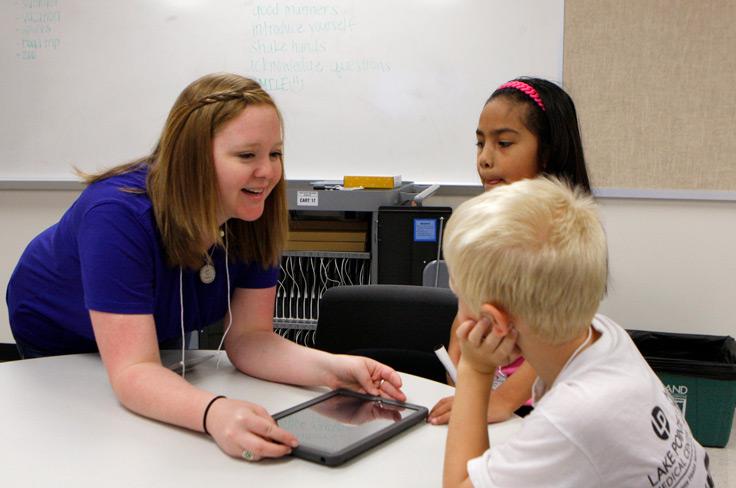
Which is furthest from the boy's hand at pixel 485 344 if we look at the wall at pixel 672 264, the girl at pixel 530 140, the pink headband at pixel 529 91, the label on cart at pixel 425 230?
the wall at pixel 672 264

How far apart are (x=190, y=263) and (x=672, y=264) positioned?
226cm

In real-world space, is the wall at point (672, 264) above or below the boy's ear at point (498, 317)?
below

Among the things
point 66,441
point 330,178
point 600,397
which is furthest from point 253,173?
point 330,178

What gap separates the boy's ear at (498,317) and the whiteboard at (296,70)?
2.16m

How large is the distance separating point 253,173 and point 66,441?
513 millimetres

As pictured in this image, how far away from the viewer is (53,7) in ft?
10.1

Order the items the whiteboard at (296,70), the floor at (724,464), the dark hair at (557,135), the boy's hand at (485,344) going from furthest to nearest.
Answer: the whiteboard at (296,70)
the floor at (724,464)
the dark hair at (557,135)
the boy's hand at (485,344)

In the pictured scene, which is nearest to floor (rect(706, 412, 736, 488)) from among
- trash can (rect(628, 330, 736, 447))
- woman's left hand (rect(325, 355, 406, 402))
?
trash can (rect(628, 330, 736, 447))

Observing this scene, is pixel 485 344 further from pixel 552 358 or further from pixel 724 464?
pixel 724 464

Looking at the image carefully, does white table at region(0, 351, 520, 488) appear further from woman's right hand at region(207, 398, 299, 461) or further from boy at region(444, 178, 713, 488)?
boy at region(444, 178, 713, 488)

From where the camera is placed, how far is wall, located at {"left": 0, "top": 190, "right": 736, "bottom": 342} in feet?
9.04

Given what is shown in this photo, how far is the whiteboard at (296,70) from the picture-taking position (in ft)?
9.34

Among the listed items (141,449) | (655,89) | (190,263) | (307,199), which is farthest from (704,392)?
(141,449)

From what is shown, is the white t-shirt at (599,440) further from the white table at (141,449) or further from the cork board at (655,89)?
the cork board at (655,89)
